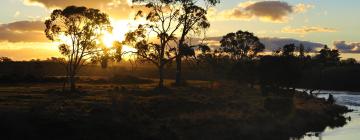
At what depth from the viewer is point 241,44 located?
163 metres

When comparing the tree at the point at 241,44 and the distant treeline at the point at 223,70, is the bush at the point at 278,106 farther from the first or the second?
the tree at the point at 241,44

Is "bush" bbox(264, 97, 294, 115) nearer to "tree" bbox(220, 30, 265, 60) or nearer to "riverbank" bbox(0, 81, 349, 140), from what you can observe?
"riverbank" bbox(0, 81, 349, 140)

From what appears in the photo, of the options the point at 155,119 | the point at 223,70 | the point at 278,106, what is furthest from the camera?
the point at 223,70

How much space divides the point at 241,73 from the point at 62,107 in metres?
85.5

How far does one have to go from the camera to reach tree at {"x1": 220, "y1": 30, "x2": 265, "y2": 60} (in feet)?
533

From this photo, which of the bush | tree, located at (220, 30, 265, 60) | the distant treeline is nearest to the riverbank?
the bush

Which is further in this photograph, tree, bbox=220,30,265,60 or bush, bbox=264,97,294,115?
tree, bbox=220,30,265,60

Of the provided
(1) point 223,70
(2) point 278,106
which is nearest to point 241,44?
(1) point 223,70

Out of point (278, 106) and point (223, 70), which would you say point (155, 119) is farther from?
point (223, 70)

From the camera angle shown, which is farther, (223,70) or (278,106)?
(223,70)

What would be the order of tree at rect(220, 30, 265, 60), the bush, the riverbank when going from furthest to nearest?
tree at rect(220, 30, 265, 60) → the bush → the riverbank

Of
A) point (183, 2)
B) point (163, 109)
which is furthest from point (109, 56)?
point (163, 109)

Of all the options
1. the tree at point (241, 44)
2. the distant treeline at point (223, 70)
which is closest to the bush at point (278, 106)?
the distant treeline at point (223, 70)

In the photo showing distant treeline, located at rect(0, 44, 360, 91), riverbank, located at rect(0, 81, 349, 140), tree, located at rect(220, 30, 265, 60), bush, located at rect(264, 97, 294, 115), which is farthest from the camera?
tree, located at rect(220, 30, 265, 60)
